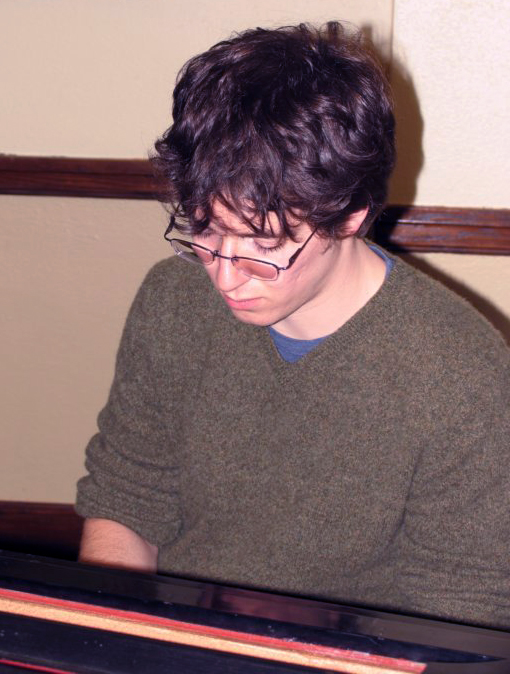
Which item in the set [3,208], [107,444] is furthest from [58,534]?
[107,444]

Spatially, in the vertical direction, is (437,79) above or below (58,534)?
above

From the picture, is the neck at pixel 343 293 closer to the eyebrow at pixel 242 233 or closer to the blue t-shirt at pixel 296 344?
the blue t-shirt at pixel 296 344

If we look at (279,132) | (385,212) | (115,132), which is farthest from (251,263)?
(115,132)

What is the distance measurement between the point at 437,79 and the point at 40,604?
125 centimetres

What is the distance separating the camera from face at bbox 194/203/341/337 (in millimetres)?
992

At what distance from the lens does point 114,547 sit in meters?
1.23

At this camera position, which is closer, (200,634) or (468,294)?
(200,634)

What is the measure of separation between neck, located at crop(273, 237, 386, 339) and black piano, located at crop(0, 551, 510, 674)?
1.74 feet

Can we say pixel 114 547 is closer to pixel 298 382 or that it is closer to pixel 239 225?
pixel 298 382

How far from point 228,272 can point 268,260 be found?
5 cm

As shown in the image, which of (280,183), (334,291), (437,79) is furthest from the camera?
(437,79)

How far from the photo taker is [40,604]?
640 mm

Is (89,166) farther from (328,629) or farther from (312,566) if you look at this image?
(328,629)

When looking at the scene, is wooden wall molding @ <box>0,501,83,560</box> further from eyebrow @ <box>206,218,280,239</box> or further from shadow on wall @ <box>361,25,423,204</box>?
eyebrow @ <box>206,218,280,239</box>
